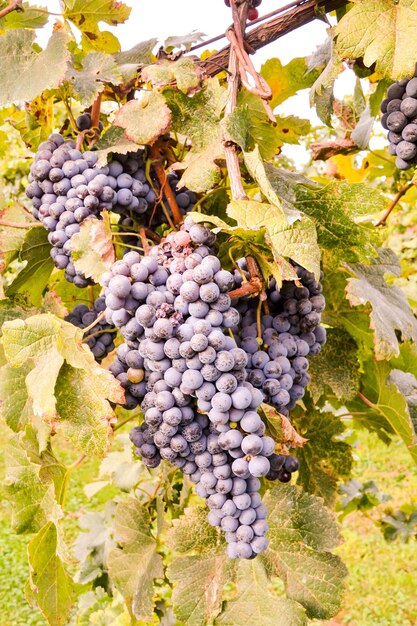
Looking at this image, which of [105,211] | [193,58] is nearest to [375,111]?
[193,58]

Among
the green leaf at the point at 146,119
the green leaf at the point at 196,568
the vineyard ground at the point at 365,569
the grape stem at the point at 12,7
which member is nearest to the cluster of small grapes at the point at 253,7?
the green leaf at the point at 146,119

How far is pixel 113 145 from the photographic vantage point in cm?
126

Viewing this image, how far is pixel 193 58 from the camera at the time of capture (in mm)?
1271

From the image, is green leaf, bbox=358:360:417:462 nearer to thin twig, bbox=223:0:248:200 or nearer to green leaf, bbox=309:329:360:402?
green leaf, bbox=309:329:360:402

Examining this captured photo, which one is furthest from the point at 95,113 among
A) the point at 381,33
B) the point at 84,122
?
the point at 381,33

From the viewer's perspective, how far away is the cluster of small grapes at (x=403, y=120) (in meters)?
1.25

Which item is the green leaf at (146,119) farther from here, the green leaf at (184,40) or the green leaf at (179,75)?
the green leaf at (184,40)

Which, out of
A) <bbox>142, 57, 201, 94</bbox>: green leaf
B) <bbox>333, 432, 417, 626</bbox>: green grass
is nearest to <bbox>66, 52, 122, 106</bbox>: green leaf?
<bbox>142, 57, 201, 94</bbox>: green leaf

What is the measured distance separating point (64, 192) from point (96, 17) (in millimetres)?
502

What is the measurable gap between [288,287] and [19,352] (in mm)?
480

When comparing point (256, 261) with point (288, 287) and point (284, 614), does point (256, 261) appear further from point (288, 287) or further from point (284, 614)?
point (284, 614)

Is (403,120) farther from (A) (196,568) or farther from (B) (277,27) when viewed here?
(A) (196,568)

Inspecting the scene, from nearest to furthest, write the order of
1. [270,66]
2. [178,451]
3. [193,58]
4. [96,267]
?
[178,451] → [96,267] → [193,58] → [270,66]

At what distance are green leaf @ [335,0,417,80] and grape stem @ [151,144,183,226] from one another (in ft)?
1.31
